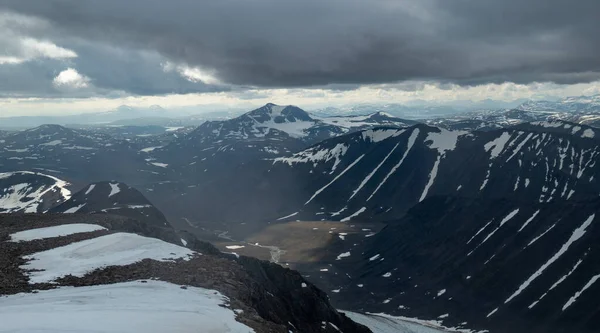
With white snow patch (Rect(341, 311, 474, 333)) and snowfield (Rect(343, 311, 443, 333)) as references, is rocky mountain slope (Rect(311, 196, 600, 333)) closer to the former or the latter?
white snow patch (Rect(341, 311, 474, 333))

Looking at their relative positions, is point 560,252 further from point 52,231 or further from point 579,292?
point 52,231

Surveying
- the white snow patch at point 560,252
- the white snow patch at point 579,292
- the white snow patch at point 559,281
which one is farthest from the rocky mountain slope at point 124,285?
the white snow patch at point 560,252

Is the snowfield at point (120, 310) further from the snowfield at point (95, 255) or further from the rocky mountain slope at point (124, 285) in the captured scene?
the snowfield at point (95, 255)

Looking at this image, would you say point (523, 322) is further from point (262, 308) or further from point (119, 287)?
point (119, 287)

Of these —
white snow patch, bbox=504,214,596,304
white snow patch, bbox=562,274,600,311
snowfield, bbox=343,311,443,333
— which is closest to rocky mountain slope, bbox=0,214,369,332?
snowfield, bbox=343,311,443,333

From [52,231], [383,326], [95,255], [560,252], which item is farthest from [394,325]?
[95,255]

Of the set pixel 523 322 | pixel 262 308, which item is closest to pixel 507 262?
pixel 523 322
